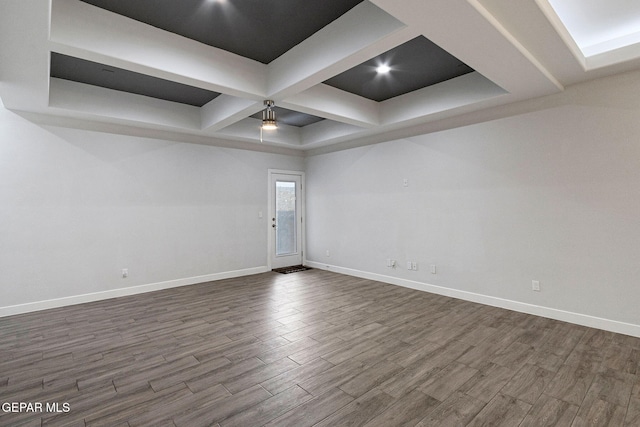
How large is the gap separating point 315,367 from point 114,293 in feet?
12.6

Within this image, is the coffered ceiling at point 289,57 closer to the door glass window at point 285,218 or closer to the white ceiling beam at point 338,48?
the white ceiling beam at point 338,48

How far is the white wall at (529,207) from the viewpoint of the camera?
3.24 metres

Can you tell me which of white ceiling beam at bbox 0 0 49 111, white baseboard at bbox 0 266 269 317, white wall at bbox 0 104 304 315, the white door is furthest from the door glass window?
white ceiling beam at bbox 0 0 49 111

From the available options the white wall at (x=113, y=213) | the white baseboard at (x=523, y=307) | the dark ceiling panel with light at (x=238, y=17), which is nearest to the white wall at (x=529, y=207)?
the white baseboard at (x=523, y=307)

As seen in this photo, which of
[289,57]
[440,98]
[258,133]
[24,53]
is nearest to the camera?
[24,53]

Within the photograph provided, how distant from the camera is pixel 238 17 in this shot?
2.72 m

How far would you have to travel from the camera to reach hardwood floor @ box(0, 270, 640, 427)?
2.01m

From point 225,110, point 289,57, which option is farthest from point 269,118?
point 225,110

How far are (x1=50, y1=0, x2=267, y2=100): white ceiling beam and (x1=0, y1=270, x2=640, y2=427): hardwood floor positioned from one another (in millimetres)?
2773

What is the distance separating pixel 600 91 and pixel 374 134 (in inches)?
125

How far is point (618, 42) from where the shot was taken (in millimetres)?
A: 3031

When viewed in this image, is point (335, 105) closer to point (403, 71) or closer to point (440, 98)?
point (403, 71)

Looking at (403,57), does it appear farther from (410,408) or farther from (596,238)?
(410,408)

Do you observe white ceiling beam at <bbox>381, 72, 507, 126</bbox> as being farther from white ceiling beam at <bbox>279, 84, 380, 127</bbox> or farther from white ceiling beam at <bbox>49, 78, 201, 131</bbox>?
white ceiling beam at <bbox>49, 78, 201, 131</bbox>
